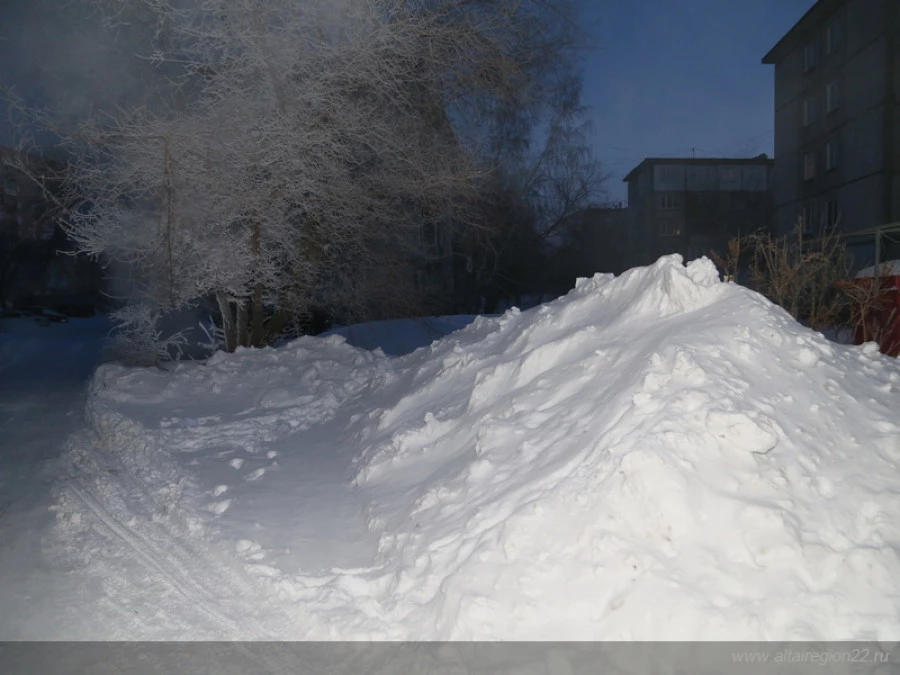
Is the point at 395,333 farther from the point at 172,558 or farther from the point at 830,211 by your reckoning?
the point at 830,211

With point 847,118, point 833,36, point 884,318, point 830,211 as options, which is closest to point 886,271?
point 884,318

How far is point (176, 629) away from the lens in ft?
13.7

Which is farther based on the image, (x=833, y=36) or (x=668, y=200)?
(x=668, y=200)

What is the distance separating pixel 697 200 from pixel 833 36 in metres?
11.3

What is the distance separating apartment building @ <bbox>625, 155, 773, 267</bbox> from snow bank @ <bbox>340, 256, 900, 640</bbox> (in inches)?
1193

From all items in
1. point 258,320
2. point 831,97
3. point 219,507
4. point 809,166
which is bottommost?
point 219,507

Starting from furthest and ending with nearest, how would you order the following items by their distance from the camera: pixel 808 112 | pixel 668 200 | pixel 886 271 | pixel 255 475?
pixel 668 200
pixel 808 112
pixel 886 271
pixel 255 475

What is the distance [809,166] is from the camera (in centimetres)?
2936

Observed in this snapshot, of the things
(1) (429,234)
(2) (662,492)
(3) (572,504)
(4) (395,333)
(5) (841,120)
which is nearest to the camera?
(2) (662,492)

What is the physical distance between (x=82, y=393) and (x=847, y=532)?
13.5 m

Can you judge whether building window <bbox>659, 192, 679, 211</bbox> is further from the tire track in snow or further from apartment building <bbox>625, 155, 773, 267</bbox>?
the tire track in snow

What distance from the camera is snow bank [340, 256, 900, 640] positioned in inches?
144

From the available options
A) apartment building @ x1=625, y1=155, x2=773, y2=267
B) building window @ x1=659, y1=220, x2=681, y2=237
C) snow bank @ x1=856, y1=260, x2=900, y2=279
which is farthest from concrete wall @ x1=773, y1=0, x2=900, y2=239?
snow bank @ x1=856, y1=260, x2=900, y2=279

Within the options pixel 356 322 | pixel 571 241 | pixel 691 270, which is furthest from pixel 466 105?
pixel 571 241
